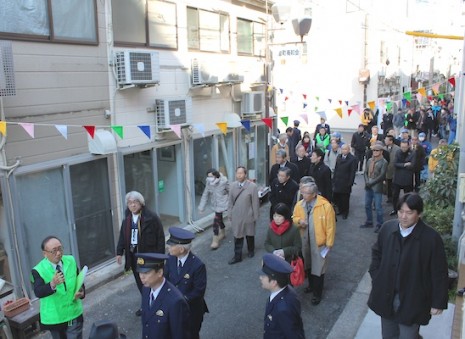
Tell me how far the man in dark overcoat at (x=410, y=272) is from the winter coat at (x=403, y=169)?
20.8 feet

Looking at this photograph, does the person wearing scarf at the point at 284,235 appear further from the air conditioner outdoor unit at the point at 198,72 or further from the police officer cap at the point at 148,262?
the air conditioner outdoor unit at the point at 198,72

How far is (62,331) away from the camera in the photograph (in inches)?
185

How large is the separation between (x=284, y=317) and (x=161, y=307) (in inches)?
41.3

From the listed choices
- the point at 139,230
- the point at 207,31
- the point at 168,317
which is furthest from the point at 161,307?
the point at 207,31

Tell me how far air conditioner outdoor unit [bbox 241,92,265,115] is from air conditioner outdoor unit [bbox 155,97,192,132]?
3.04 m

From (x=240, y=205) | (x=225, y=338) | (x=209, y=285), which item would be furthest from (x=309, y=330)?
(x=240, y=205)

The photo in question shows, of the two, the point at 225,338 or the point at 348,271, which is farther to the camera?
the point at 348,271

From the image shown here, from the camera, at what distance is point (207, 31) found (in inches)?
407

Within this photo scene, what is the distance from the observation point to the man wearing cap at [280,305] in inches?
145

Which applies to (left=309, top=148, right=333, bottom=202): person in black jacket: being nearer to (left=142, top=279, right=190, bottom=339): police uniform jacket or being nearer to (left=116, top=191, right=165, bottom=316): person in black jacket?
(left=116, top=191, right=165, bottom=316): person in black jacket

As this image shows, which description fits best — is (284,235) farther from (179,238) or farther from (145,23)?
(145,23)

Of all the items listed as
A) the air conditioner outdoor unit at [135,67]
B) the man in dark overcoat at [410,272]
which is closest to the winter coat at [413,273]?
the man in dark overcoat at [410,272]

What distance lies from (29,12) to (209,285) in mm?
5089

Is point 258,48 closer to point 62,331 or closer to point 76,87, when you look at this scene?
point 76,87
